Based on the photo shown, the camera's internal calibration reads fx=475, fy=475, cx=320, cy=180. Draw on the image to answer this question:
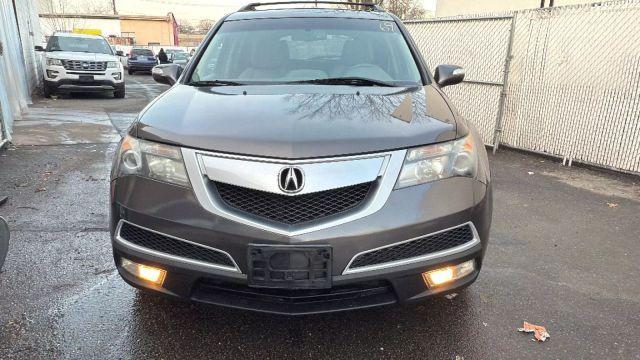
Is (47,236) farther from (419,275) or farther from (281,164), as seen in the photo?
(419,275)

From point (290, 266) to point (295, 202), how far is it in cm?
27

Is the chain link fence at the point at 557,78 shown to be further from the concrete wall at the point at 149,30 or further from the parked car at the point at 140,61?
the concrete wall at the point at 149,30

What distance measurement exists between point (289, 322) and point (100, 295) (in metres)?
1.22

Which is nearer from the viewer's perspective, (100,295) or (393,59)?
(100,295)

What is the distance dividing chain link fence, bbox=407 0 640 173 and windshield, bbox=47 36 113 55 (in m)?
10.2

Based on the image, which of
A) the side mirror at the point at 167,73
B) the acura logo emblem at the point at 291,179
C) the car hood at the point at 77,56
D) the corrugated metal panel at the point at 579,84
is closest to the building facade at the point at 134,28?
the car hood at the point at 77,56

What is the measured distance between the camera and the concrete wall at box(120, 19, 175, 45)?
169 feet

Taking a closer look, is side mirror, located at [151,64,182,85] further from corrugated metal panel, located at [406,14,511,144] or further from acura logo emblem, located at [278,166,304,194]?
corrugated metal panel, located at [406,14,511,144]

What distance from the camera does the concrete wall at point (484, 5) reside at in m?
19.1

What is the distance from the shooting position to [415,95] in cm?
280

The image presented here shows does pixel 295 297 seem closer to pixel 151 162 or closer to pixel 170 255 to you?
pixel 170 255

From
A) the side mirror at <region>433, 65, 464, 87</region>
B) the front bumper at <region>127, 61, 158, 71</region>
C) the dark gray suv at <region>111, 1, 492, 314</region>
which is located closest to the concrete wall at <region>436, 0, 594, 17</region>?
the front bumper at <region>127, 61, 158, 71</region>

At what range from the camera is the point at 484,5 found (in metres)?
19.9

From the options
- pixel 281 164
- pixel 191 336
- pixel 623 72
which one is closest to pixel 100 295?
pixel 191 336
